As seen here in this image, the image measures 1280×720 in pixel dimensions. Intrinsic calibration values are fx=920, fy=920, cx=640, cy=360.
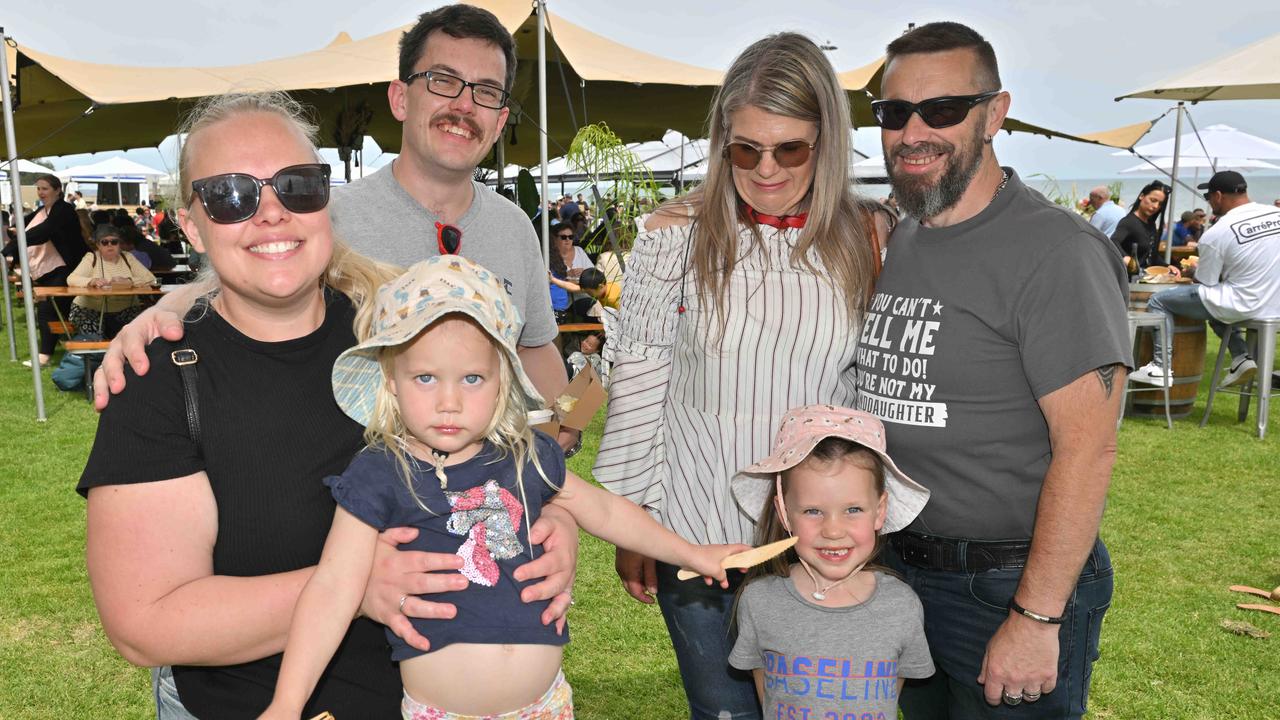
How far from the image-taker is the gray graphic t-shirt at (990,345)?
6.46 ft

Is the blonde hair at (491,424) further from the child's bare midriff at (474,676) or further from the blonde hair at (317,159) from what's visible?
the child's bare midriff at (474,676)

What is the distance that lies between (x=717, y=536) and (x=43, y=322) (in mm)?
11939

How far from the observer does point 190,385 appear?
1.64 m

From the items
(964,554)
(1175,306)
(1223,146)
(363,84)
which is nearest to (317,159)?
(964,554)

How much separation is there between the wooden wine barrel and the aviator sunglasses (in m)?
8.69

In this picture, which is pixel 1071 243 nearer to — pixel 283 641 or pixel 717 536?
pixel 717 536

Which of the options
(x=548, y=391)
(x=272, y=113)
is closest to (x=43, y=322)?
(x=548, y=391)

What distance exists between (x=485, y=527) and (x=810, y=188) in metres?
1.19

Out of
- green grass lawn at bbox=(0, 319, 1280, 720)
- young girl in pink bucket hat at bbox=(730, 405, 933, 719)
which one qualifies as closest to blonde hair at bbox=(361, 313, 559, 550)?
young girl in pink bucket hat at bbox=(730, 405, 933, 719)

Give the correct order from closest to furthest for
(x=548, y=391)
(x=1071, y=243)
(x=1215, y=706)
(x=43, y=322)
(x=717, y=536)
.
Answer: (x=1071, y=243) < (x=717, y=536) < (x=548, y=391) < (x=1215, y=706) < (x=43, y=322)

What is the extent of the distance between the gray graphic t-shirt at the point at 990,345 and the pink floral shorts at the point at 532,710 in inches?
37.3

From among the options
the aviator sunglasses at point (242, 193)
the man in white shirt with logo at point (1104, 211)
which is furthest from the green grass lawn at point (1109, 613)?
the man in white shirt with logo at point (1104, 211)

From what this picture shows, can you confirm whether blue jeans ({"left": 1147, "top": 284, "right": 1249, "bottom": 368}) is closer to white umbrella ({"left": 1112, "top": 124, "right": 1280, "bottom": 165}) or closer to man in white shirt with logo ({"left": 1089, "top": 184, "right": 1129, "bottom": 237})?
man in white shirt with logo ({"left": 1089, "top": 184, "right": 1129, "bottom": 237})

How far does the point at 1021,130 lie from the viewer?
13523 mm
